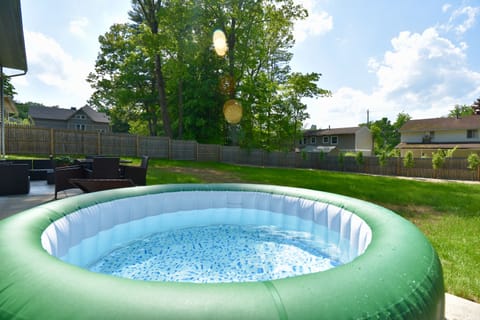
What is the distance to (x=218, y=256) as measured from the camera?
4.40m

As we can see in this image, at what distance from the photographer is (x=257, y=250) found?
4699mm

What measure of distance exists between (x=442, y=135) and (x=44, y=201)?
33808 mm

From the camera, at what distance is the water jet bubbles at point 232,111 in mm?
22564

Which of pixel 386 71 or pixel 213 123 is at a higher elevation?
pixel 386 71

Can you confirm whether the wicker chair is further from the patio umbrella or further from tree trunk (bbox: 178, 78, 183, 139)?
tree trunk (bbox: 178, 78, 183, 139)

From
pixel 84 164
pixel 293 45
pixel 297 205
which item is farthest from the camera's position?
pixel 293 45

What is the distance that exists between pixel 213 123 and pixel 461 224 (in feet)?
69.9

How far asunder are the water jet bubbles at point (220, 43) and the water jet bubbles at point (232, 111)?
429 cm

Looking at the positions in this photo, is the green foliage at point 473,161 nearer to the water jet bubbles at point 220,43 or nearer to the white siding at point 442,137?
the white siding at point 442,137

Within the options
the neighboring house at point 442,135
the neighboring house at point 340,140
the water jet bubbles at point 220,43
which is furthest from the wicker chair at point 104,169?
the neighboring house at point 340,140

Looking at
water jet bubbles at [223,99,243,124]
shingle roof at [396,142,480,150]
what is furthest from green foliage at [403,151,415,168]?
water jet bubbles at [223,99,243,124]

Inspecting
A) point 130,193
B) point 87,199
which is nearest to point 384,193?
point 130,193

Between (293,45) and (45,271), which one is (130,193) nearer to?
(45,271)

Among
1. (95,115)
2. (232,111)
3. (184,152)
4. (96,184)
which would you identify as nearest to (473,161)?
(232,111)
